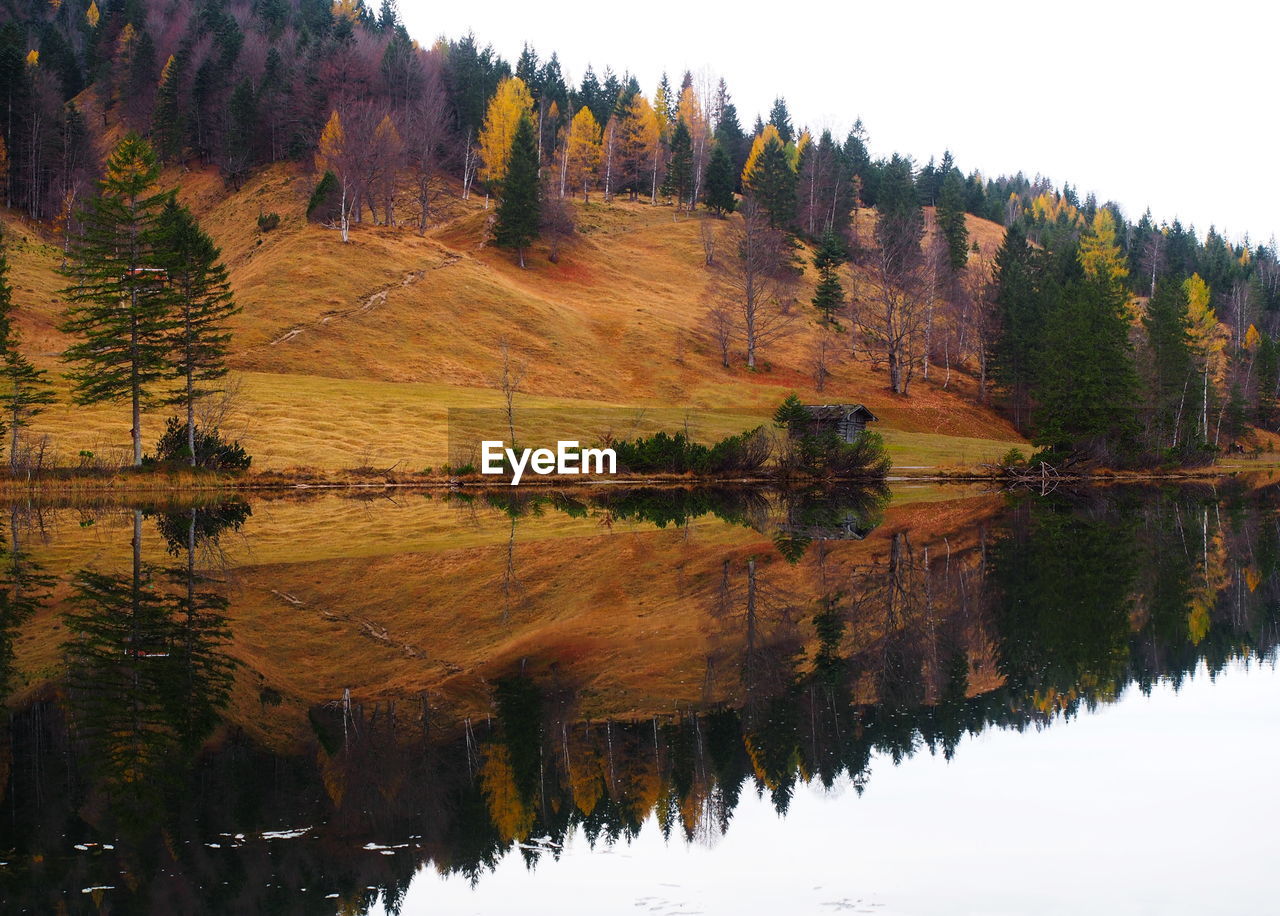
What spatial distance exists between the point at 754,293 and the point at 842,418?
24.1m

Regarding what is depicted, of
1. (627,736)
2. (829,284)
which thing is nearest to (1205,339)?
(829,284)

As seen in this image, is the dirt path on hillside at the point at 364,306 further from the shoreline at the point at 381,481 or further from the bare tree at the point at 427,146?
the shoreline at the point at 381,481

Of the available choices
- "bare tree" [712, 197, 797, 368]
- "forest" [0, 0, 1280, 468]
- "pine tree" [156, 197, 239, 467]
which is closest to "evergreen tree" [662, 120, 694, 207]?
"forest" [0, 0, 1280, 468]

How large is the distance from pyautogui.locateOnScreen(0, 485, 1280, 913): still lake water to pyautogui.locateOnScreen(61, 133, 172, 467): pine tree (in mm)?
24502

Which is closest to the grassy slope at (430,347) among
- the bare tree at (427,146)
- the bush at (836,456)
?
the bare tree at (427,146)

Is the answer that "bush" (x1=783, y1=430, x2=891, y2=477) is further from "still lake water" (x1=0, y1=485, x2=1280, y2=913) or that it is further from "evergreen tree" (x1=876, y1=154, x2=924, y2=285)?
"evergreen tree" (x1=876, y1=154, x2=924, y2=285)

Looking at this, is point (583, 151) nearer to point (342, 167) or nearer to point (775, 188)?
point (775, 188)

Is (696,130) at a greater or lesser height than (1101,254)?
greater

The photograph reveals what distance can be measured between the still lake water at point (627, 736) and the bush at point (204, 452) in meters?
23.0

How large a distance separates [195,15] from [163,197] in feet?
357

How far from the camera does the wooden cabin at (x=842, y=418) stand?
6294cm

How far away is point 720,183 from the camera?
4813 inches

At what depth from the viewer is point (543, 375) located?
71875 millimetres

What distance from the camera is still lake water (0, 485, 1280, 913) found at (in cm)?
757
